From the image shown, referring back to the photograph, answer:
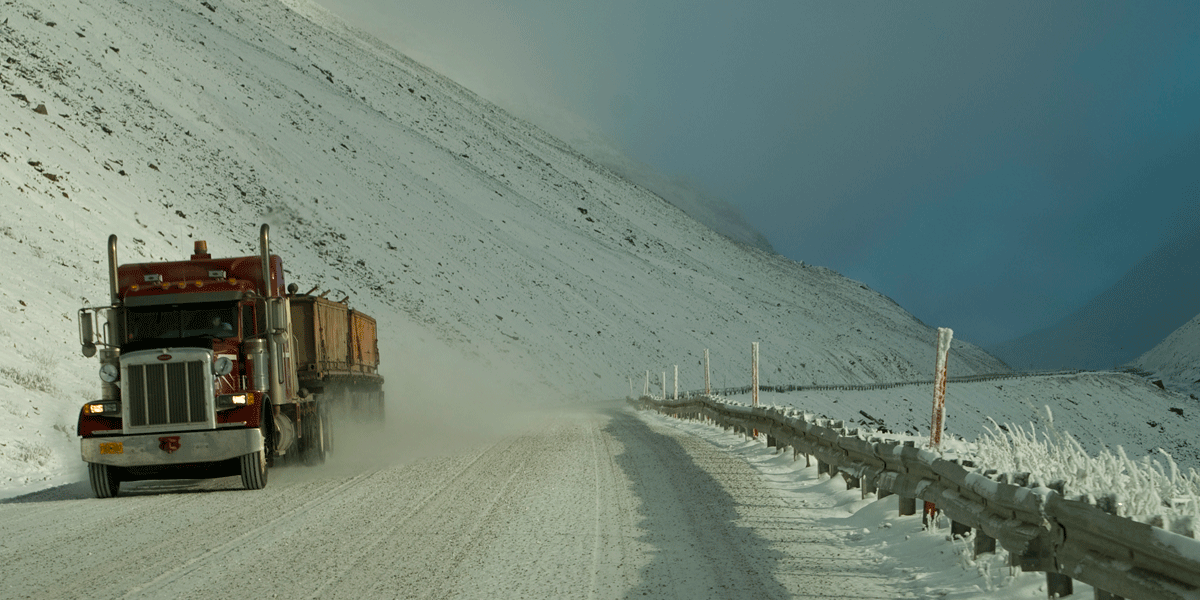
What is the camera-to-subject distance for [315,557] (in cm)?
803

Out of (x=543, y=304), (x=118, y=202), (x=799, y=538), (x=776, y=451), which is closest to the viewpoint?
(x=799, y=538)

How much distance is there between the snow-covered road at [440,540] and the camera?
6969 mm

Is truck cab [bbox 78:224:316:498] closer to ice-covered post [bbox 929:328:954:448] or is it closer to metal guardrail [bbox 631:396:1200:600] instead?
metal guardrail [bbox 631:396:1200:600]

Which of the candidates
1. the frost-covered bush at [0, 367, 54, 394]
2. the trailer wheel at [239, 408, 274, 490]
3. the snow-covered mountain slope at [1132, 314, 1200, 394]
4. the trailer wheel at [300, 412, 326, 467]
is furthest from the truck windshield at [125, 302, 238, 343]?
the snow-covered mountain slope at [1132, 314, 1200, 394]

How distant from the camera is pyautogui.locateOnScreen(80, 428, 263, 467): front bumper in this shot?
12.6 meters

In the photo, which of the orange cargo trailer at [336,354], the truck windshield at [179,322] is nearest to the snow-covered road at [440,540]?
the truck windshield at [179,322]

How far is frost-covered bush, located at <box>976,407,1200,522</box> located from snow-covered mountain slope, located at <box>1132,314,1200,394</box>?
3096 inches

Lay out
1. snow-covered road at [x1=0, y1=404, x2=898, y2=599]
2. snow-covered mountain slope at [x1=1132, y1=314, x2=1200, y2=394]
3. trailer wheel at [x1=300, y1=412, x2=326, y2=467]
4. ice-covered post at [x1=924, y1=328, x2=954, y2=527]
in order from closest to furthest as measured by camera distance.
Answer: snow-covered road at [x1=0, y1=404, x2=898, y2=599] → ice-covered post at [x1=924, y1=328, x2=954, y2=527] → trailer wheel at [x1=300, y1=412, x2=326, y2=467] → snow-covered mountain slope at [x1=1132, y1=314, x2=1200, y2=394]

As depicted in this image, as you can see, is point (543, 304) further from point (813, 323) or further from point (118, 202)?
point (813, 323)

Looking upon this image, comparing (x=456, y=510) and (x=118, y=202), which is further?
(x=118, y=202)

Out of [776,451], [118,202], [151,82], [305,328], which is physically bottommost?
[776,451]

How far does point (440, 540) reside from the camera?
8719 millimetres

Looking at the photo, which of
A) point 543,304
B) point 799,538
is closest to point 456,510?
point 799,538

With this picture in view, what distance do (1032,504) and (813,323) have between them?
10712 cm
